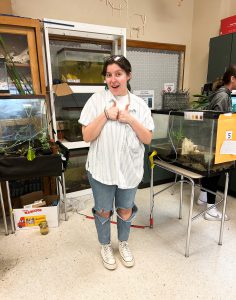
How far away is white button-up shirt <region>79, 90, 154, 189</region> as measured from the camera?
1.33 meters

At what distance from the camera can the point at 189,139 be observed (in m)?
1.83

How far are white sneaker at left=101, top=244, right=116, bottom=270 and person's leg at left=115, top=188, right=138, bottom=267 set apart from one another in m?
0.08

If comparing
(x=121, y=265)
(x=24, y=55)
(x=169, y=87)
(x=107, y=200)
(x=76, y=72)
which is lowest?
(x=121, y=265)

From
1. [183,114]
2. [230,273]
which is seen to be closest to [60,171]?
[183,114]

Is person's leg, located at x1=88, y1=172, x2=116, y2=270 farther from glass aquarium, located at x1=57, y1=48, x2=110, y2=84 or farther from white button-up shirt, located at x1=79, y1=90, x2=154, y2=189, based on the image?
glass aquarium, located at x1=57, y1=48, x2=110, y2=84

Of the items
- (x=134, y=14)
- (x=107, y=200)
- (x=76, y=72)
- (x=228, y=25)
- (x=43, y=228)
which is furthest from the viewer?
(x=134, y=14)

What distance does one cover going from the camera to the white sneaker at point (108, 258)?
1.59 metres

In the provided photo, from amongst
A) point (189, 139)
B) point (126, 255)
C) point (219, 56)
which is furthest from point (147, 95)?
point (126, 255)

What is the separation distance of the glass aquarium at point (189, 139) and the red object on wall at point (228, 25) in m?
1.56

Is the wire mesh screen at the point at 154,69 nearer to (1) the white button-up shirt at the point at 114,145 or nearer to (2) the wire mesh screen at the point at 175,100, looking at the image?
(2) the wire mesh screen at the point at 175,100

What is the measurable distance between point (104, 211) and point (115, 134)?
0.53m

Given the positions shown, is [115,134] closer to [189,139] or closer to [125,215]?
[125,215]

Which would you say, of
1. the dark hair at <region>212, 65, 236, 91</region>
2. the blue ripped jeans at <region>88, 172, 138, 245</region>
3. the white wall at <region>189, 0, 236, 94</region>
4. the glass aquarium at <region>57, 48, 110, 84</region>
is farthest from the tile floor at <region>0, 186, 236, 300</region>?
the white wall at <region>189, 0, 236, 94</region>

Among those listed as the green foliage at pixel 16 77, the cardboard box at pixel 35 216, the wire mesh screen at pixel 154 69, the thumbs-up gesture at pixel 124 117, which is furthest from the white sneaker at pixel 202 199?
the green foliage at pixel 16 77
